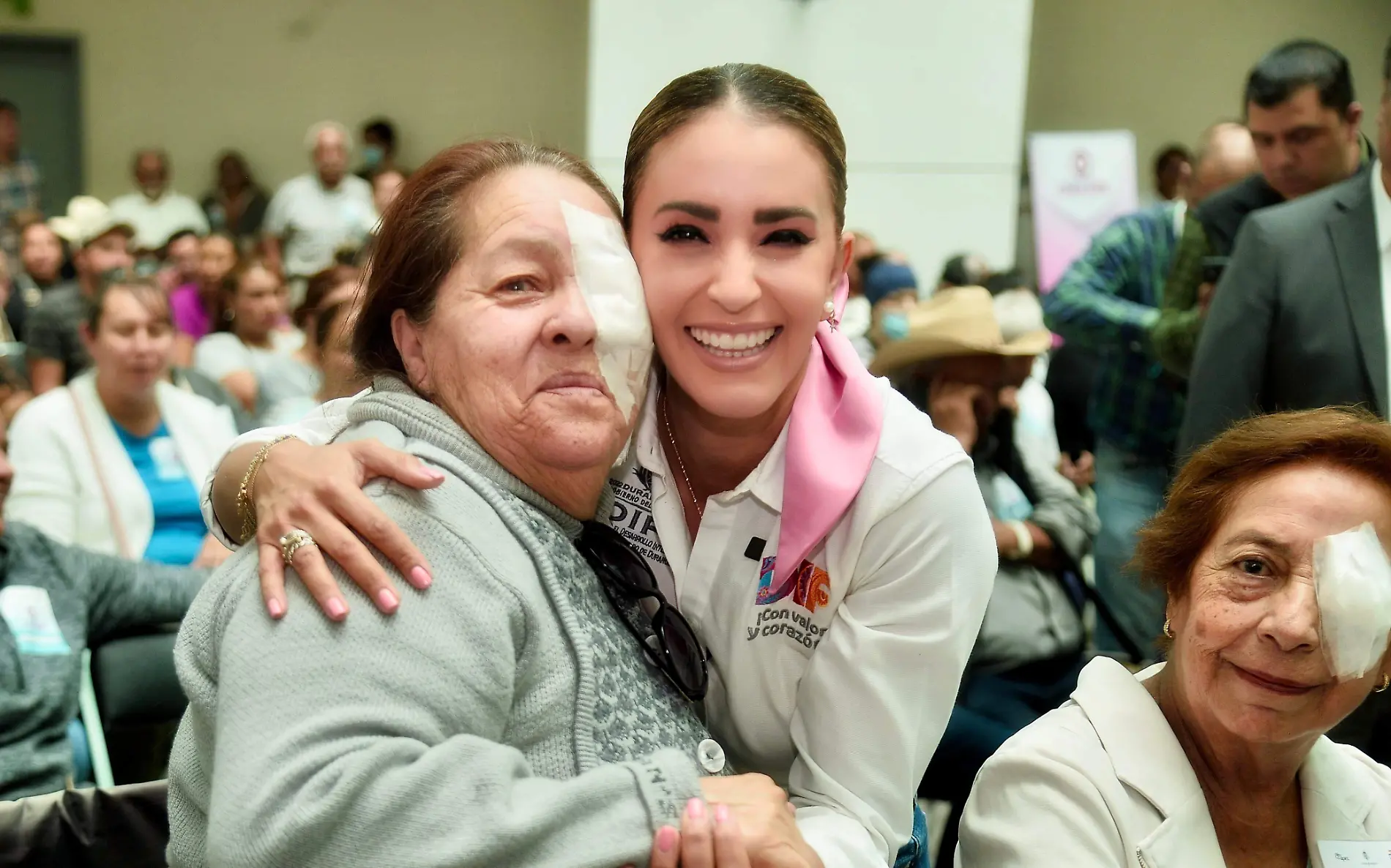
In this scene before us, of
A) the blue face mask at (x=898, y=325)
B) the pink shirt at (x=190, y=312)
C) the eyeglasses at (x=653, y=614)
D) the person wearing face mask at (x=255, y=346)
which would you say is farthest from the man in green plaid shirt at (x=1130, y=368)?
the pink shirt at (x=190, y=312)

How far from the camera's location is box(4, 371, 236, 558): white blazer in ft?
11.6

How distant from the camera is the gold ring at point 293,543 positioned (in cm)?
126

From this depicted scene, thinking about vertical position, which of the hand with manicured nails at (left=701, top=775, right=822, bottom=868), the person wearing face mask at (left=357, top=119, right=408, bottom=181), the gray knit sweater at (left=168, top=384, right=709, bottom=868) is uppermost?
the person wearing face mask at (left=357, top=119, right=408, bottom=181)

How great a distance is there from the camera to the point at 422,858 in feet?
3.70

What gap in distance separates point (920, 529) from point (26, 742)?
193cm

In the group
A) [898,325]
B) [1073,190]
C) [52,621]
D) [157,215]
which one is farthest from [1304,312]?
[157,215]

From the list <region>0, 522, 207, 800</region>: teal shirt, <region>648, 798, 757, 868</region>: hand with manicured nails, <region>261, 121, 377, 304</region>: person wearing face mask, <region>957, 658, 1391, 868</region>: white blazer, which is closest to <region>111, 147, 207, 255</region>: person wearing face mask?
<region>261, 121, 377, 304</region>: person wearing face mask

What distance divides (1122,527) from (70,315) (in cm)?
418

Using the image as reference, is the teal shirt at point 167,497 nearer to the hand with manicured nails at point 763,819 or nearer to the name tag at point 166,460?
the name tag at point 166,460

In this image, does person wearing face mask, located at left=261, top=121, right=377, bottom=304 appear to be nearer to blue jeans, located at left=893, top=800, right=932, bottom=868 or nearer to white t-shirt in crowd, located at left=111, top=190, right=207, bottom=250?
white t-shirt in crowd, located at left=111, top=190, right=207, bottom=250

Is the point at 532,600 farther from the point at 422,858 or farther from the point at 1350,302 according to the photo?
the point at 1350,302

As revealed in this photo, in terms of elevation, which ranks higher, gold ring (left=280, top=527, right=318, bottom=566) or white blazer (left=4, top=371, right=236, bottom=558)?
gold ring (left=280, top=527, right=318, bottom=566)

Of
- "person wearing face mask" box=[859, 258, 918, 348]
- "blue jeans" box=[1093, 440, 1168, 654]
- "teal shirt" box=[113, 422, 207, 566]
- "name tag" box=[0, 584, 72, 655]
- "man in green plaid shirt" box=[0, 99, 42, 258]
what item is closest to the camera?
"name tag" box=[0, 584, 72, 655]

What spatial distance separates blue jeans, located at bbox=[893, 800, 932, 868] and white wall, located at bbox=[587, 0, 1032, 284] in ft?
16.9
